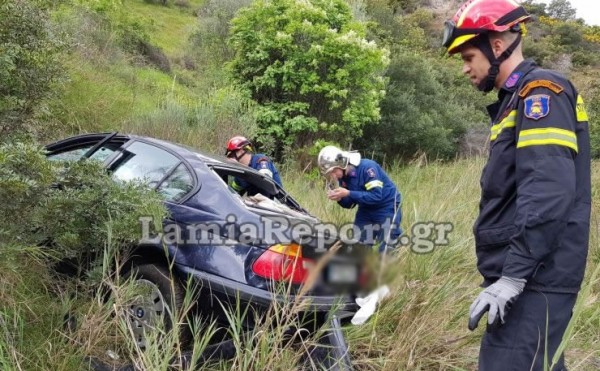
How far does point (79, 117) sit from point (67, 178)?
19.6 ft

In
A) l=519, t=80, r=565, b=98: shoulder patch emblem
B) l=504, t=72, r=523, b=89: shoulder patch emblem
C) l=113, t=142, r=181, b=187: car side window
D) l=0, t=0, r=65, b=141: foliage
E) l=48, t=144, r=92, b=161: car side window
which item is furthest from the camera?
l=48, t=144, r=92, b=161: car side window

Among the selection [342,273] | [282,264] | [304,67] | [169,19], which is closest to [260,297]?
[282,264]

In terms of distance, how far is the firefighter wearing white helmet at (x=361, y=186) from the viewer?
14.8ft

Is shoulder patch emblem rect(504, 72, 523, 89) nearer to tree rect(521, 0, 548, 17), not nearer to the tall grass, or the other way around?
the tall grass

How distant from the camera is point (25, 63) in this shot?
3.00 meters

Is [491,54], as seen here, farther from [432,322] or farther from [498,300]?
[432,322]

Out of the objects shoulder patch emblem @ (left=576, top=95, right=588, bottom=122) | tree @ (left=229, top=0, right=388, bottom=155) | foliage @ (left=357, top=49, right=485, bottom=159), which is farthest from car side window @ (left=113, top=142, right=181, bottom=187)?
foliage @ (left=357, top=49, right=485, bottom=159)

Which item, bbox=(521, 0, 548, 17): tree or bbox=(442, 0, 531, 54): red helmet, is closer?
bbox=(442, 0, 531, 54): red helmet

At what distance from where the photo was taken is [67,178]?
2.75 meters

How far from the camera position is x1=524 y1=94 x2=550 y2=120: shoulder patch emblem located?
1705mm

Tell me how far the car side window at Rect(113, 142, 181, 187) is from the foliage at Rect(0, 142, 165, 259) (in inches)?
15.7

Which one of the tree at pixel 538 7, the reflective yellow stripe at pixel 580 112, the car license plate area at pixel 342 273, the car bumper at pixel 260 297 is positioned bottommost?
the car bumper at pixel 260 297

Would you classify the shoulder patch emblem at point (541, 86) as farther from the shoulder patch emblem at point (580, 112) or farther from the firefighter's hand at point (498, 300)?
the firefighter's hand at point (498, 300)

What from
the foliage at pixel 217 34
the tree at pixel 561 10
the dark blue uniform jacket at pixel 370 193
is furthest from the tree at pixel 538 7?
the dark blue uniform jacket at pixel 370 193
